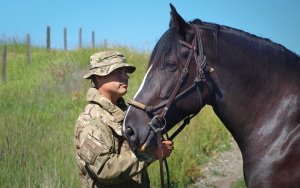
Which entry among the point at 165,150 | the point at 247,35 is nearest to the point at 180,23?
the point at 247,35

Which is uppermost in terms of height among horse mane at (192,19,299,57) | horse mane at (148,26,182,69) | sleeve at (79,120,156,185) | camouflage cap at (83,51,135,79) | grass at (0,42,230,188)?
horse mane at (192,19,299,57)

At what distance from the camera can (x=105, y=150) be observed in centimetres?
177

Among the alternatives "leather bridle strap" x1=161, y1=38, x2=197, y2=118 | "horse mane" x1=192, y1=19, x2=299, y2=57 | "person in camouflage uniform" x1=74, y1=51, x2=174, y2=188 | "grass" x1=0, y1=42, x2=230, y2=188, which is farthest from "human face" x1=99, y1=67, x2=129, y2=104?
"grass" x1=0, y1=42, x2=230, y2=188

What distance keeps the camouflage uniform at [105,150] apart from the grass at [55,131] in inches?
46.7

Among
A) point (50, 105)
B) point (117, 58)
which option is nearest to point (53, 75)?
point (50, 105)

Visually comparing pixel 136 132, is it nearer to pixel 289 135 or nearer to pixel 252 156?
pixel 252 156

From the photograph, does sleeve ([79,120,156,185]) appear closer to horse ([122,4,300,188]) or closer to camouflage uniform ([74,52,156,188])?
camouflage uniform ([74,52,156,188])

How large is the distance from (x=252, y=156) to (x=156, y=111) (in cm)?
85

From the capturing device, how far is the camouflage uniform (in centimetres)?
174

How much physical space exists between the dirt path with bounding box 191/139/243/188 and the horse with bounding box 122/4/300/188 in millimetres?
2768

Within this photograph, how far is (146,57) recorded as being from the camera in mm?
10852

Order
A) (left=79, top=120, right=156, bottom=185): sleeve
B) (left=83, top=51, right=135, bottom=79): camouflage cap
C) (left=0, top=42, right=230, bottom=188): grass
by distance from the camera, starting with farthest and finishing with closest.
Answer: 1. (left=0, top=42, right=230, bottom=188): grass
2. (left=83, top=51, right=135, bottom=79): camouflage cap
3. (left=79, top=120, right=156, bottom=185): sleeve

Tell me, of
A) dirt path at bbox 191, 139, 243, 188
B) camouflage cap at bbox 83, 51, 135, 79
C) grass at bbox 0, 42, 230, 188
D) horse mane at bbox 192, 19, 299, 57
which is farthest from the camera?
dirt path at bbox 191, 139, 243, 188

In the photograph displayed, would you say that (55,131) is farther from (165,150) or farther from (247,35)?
(247,35)
